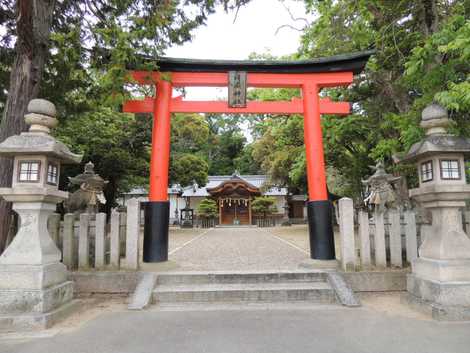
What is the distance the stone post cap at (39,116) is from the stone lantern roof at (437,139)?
5.20 m

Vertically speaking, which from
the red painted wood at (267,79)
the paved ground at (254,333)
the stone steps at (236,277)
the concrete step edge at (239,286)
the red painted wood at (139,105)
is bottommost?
the paved ground at (254,333)

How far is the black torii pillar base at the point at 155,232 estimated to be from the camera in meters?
5.83

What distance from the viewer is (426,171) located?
14.8ft

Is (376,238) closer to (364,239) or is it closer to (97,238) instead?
(364,239)

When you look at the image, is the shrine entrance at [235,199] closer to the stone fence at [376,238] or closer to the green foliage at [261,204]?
the green foliage at [261,204]

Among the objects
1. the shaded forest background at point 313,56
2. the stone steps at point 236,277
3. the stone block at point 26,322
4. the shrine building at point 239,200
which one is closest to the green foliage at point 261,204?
the shrine building at point 239,200

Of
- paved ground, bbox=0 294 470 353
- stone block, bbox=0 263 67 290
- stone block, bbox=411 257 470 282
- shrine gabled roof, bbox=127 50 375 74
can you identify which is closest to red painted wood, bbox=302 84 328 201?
shrine gabled roof, bbox=127 50 375 74

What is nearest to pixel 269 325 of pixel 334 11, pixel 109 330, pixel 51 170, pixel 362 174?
pixel 109 330

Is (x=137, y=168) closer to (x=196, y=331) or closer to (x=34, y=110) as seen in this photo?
(x=34, y=110)

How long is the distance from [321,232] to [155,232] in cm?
314

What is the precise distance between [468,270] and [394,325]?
1312mm

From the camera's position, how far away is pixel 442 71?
4.91 m

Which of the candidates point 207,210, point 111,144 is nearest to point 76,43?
point 111,144

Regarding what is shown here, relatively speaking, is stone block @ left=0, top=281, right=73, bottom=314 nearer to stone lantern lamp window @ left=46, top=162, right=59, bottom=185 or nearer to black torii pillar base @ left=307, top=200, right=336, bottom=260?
stone lantern lamp window @ left=46, top=162, right=59, bottom=185
